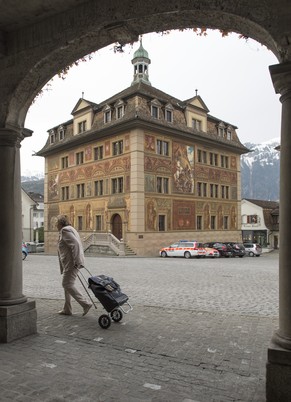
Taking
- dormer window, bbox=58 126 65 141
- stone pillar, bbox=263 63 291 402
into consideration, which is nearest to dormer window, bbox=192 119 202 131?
dormer window, bbox=58 126 65 141

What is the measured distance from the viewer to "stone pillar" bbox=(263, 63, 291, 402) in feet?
12.1

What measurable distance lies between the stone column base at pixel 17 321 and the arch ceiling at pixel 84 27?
283cm

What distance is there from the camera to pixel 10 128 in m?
5.91

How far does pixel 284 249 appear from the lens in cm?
393

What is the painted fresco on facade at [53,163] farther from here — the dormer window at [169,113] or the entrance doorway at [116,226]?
the dormer window at [169,113]

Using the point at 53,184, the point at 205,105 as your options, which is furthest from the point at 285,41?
the point at 53,184

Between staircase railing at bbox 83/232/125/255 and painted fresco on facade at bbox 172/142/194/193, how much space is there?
7.32 metres

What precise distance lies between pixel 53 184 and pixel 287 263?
4149 cm

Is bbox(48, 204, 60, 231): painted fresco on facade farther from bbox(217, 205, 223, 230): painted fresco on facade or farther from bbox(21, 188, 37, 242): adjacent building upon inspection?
bbox(21, 188, 37, 242): adjacent building

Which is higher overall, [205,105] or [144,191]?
[205,105]

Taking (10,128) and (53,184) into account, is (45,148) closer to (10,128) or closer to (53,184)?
(53,184)

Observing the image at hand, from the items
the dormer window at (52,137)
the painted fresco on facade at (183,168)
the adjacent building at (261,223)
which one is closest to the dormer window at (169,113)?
the painted fresco on facade at (183,168)

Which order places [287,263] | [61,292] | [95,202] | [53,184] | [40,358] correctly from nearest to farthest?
[287,263] < [40,358] < [61,292] < [95,202] < [53,184]

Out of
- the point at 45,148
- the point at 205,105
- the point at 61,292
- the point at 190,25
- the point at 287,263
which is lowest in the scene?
the point at 61,292
